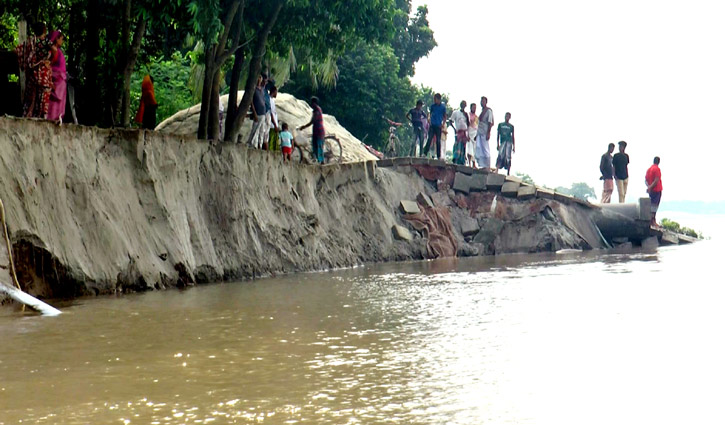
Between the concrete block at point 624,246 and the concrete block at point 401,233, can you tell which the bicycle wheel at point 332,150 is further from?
the concrete block at point 624,246

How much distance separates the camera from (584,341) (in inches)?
330

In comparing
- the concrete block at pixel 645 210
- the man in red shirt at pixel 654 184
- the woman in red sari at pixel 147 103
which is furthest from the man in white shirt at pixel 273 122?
the man in red shirt at pixel 654 184

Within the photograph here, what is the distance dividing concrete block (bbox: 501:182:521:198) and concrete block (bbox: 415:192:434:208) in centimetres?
209

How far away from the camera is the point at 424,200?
909 inches

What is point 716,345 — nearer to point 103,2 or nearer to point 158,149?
point 158,149

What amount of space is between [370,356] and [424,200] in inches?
Answer: 606

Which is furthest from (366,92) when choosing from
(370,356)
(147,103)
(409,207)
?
(370,356)

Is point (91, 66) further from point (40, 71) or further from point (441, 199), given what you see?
point (441, 199)

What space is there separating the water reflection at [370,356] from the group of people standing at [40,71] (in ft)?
9.91

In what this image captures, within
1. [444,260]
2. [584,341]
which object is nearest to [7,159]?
[584,341]

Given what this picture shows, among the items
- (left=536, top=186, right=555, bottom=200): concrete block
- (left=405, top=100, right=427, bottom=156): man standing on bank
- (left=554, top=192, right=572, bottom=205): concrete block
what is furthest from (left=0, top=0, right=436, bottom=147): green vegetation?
(left=554, top=192, right=572, bottom=205): concrete block

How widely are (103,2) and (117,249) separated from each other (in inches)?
222

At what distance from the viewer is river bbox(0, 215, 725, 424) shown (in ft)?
19.5

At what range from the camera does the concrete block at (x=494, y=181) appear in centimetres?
2409
